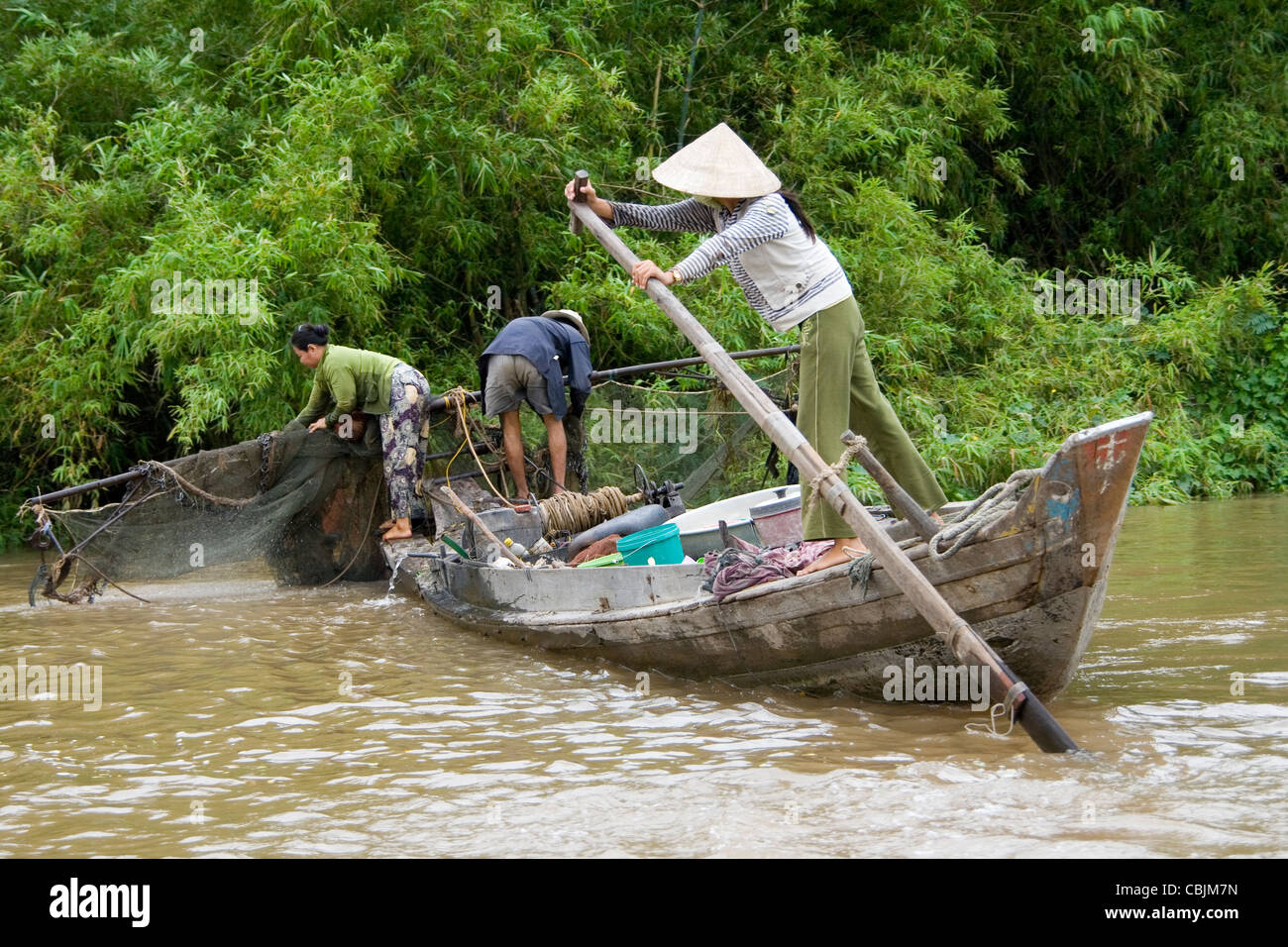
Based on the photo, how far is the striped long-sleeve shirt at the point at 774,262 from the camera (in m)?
4.21

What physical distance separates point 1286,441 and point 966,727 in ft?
26.2

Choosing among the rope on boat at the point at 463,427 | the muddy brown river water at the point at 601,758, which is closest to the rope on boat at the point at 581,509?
the rope on boat at the point at 463,427

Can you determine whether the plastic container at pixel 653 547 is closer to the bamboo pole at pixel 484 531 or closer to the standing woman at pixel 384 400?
the bamboo pole at pixel 484 531

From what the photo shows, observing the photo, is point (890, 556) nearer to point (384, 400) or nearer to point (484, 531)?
point (484, 531)

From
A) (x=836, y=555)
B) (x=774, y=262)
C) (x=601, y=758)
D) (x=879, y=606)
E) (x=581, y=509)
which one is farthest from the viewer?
(x=581, y=509)

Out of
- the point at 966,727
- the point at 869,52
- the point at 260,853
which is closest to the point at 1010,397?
the point at 869,52

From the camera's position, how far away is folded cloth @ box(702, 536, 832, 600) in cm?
429

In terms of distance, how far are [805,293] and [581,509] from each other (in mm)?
2367

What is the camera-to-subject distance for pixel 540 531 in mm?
6188

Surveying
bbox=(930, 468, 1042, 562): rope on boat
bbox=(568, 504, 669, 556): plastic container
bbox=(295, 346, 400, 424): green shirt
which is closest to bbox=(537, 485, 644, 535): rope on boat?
bbox=(568, 504, 669, 556): plastic container

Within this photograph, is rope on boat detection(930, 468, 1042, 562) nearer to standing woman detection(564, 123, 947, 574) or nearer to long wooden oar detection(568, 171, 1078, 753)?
long wooden oar detection(568, 171, 1078, 753)

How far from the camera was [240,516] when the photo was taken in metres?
6.68

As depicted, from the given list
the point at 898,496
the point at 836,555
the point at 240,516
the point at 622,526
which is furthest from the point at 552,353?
the point at 898,496

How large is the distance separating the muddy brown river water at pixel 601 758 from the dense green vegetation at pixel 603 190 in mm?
3289
